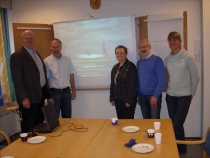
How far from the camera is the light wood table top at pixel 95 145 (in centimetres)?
164

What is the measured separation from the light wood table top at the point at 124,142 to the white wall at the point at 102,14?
5.61ft

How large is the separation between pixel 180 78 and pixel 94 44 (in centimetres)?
164

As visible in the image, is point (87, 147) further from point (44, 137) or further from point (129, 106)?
point (129, 106)

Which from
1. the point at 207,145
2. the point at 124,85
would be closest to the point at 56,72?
the point at 124,85

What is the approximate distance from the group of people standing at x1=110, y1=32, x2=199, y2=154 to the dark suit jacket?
1.00 metres

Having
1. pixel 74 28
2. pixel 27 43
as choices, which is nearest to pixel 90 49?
pixel 74 28

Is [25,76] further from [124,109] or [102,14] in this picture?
[102,14]

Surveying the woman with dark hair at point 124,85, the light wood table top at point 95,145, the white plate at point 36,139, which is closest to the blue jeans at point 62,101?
the woman with dark hair at point 124,85

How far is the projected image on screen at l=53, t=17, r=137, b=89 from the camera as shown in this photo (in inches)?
148

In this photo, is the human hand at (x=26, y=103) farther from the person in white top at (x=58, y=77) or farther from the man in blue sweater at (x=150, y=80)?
the man in blue sweater at (x=150, y=80)

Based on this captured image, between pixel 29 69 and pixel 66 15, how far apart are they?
149cm

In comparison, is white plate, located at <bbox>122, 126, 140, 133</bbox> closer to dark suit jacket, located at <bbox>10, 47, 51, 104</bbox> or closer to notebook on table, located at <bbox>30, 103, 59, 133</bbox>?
notebook on table, located at <bbox>30, 103, 59, 133</bbox>

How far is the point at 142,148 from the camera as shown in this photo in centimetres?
169

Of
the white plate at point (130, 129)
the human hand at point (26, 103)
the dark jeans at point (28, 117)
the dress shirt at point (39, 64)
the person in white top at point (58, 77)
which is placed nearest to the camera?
the white plate at point (130, 129)
